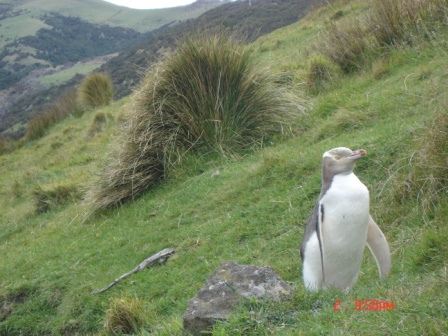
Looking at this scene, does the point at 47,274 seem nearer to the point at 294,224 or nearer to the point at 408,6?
the point at 294,224

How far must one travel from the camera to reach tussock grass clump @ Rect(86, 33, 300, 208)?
9227 millimetres

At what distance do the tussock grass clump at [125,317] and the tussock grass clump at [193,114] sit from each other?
12.7 feet

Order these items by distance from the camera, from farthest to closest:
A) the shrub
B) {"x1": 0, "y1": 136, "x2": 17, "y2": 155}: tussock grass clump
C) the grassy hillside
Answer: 1. {"x1": 0, "y1": 136, "x2": 17, "y2": 155}: tussock grass clump
2. the shrub
3. the grassy hillside

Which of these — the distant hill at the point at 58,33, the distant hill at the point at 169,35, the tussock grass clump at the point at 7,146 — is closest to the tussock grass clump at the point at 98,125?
→ the distant hill at the point at 169,35

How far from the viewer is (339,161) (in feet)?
14.6

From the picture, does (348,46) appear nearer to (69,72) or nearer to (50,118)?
(50,118)

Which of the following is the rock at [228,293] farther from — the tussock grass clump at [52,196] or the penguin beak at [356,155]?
the tussock grass clump at [52,196]

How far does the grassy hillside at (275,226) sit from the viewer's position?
3500mm

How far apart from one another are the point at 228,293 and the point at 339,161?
132 centimetres

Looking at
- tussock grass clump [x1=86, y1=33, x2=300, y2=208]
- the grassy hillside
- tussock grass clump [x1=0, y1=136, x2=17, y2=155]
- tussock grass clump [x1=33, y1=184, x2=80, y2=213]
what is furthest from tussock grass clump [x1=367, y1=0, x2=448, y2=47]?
tussock grass clump [x1=0, y1=136, x2=17, y2=155]

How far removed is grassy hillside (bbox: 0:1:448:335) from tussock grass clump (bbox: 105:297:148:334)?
3 centimetres

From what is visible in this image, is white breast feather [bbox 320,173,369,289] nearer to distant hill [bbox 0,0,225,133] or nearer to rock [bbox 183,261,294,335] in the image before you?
rock [bbox 183,261,294,335]
